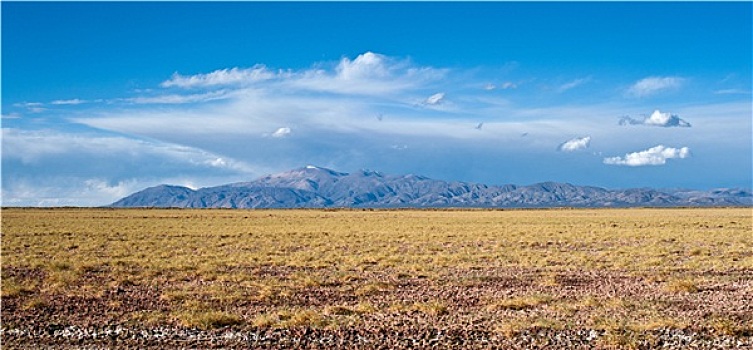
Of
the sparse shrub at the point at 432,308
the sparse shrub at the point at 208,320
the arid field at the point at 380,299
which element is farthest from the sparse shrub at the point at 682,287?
the sparse shrub at the point at 208,320

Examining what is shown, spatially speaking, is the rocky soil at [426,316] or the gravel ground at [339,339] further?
the rocky soil at [426,316]

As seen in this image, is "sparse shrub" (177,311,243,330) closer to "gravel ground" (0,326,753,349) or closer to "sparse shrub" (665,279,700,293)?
"gravel ground" (0,326,753,349)

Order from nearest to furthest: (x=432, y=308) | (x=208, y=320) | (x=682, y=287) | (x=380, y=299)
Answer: (x=208, y=320), (x=432, y=308), (x=380, y=299), (x=682, y=287)

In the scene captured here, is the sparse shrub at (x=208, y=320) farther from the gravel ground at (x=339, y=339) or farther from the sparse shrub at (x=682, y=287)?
the sparse shrub at (x=682, y=287)

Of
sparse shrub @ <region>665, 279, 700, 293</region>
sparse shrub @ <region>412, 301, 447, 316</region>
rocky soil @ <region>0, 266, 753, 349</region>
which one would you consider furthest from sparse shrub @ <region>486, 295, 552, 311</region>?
sparse shrub @ <region>665, 279, 700, 293</region>

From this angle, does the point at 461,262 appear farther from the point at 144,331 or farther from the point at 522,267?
the point at 144,331

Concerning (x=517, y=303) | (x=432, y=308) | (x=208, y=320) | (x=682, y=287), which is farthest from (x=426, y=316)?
(x=682, y=287)

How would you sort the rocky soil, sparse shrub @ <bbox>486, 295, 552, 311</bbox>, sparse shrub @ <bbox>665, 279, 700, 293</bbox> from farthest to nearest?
sparse shrub @ <bbox>665, 279, 700, 293</bbox> < sparse shrub @ <bbox>486, 295, 552, 311</bbox> < the rocky soil

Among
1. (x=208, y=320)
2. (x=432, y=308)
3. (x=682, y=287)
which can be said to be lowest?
(x=682, y=287)

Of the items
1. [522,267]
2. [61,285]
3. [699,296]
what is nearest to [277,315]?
[61,285]

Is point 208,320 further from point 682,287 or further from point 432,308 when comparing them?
point 682,287

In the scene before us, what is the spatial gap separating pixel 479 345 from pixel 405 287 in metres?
8.27

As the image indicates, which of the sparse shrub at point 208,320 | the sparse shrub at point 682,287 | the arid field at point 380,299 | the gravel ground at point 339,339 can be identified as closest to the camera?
the gravel ground at point 339,339

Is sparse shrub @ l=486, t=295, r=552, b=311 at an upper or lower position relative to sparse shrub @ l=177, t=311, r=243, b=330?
lower
